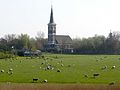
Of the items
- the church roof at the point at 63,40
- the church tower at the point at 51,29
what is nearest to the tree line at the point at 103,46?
the church roof at the point at 63,40

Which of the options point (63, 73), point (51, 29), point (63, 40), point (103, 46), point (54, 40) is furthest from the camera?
point (51, 29)

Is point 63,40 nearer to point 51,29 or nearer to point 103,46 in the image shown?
point 51,29

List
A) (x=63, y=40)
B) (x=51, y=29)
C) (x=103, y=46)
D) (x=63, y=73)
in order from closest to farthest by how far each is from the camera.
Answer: (x=63, y=73)
(x=103, y=46)
(x=63, y=40)
(x=51, y=29)

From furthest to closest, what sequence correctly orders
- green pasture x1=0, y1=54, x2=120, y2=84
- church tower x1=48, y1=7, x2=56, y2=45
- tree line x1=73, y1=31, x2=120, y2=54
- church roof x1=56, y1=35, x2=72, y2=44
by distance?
1. church tower x1=48, y1=7, x2=56, y2=45
2. church roof x1=56, y1=35, x2=72, y2=44
3. tree line x1=73, y1=31, x2=120, y2=54
4. green pasture x1=0, y1=54, x2=120, y2=84

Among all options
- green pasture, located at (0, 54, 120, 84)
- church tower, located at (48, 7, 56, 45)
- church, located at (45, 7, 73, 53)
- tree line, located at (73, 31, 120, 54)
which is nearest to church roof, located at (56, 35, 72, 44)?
church, located at (45, 7, 73, 53)

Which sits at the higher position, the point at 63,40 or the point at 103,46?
the point at 63,40

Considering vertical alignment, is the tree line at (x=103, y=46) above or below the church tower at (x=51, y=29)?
below

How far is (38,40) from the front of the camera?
191875mm

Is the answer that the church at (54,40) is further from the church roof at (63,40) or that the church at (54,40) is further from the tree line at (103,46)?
the tree line at (103,46)

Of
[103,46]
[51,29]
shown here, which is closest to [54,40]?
[51,29]

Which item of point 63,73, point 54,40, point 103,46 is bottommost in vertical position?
point 63,73

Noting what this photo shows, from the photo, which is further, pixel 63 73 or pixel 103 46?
pixel 103 46

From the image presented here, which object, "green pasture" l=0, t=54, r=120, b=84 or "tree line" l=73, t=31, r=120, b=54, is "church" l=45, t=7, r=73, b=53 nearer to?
"tree line" l=73, t=31, r=120, b=54

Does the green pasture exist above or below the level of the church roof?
below
